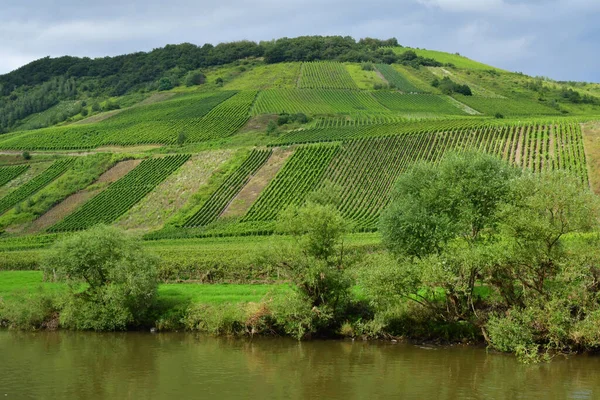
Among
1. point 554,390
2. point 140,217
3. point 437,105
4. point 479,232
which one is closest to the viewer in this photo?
point 554,390

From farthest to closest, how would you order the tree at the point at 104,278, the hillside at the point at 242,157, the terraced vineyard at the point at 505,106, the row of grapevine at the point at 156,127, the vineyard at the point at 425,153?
the terraced vineyard at the point at 505,106
the row of grapevine at the point at 156,127
the hillside at the point at 242,157
the vineyard at the point at 425,153
the tree at the point at 104,278

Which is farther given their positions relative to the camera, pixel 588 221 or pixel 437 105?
pixel 437 105

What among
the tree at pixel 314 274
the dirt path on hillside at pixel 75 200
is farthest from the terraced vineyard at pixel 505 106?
the tree at pixel 314 274


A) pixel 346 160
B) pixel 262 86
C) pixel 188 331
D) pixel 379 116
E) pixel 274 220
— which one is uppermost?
pixel 262 86

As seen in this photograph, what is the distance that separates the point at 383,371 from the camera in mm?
33625

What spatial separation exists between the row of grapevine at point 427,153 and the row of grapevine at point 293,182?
2479 millimetres

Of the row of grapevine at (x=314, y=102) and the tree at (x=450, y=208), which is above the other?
the row of grapevine at (x=314, y=102)

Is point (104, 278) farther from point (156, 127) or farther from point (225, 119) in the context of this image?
point (156, 127)

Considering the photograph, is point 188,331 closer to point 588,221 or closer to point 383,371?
point 383,371

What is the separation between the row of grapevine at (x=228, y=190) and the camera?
305 feet

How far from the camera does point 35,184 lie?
4641 inches

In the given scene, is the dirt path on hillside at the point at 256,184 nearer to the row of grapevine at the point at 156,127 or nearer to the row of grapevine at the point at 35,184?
the row of grapevine at the point at 156,127

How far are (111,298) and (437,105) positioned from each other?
138815 mm

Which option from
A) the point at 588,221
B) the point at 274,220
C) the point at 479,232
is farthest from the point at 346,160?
the point at 588,221
